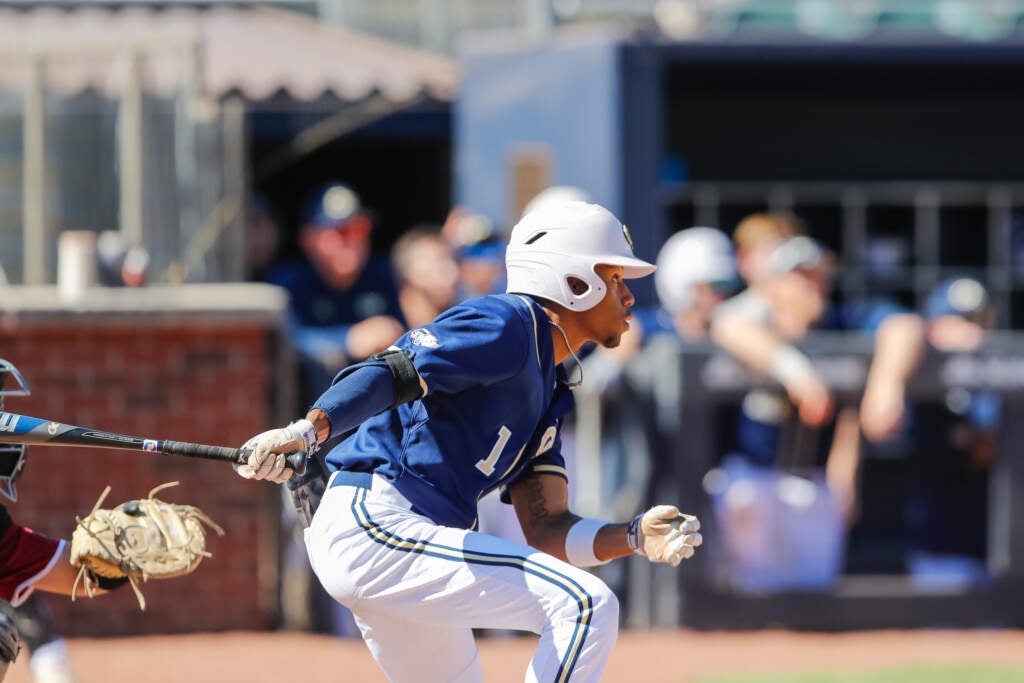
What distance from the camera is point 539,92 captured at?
10875 millimetres

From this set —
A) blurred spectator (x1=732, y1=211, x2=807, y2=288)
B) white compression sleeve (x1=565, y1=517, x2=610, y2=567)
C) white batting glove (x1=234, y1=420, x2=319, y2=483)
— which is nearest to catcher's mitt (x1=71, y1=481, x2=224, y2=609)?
white batting glove (x1=234, y1=420, x2=319, y2=483)

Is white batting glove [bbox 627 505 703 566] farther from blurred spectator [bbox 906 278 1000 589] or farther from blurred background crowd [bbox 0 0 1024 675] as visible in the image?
blurred spectator [bbox 906 278 1000 589]

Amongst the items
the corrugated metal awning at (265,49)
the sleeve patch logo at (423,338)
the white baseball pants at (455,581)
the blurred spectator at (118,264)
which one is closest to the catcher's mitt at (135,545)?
the white baseball pants at (455,581)

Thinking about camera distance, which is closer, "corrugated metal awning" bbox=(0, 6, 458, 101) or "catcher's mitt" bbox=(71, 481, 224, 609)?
"catcher's mitt" bbox=(71, 481, 224, 609)

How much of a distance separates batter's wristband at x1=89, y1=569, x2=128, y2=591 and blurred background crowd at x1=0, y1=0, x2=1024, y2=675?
8.71 feet

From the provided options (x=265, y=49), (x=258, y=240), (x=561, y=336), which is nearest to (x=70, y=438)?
(x=561, y=336)

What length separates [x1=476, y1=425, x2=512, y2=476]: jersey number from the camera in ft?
15.2

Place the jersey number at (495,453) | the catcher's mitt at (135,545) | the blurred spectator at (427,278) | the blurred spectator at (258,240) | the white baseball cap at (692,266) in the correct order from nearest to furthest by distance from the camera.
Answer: the jersey number at (495,453), the catcher's mitt at (135,545), the blurred spectator at (427,278), the white baseball cap at (692,266), the blurred spectator at (258,240)

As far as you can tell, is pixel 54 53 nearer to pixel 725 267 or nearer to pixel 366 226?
pixel 366 226

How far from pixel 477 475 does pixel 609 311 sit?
592 mm

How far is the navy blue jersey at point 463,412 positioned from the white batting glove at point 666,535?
16.0 inches

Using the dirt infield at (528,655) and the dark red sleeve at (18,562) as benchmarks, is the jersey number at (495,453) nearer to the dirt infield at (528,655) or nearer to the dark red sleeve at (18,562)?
the dark red sleeve at (18,562)

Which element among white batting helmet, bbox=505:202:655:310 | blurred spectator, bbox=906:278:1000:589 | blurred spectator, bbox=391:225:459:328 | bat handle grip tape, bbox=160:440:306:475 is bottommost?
blurred spectator, bbox=906:278:1000:589

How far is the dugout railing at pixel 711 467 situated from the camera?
28.5ft
